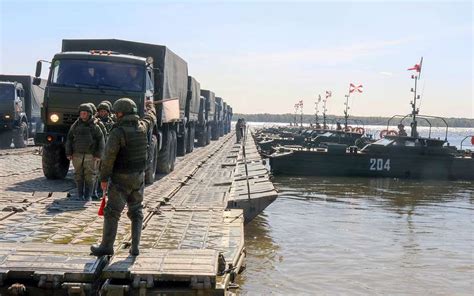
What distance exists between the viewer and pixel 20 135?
85.4 ft

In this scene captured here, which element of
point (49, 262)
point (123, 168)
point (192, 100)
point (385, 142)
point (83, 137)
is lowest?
point (49, 262)

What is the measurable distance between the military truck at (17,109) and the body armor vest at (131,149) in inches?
742

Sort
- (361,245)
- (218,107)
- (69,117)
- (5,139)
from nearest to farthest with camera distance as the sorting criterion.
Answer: (361,245) → (69,117) → (5,139) → (218,107)

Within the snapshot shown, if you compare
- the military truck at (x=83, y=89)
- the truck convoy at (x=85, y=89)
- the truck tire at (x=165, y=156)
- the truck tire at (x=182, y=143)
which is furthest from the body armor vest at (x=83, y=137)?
the truck tire at (x=182, y=143)

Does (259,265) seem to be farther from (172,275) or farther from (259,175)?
(259,175)

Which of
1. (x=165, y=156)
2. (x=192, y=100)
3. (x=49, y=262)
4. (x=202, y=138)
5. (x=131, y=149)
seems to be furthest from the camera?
(x=202, y=138)

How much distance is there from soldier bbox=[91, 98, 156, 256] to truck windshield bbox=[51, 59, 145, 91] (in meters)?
6.05

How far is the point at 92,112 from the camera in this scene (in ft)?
32.3

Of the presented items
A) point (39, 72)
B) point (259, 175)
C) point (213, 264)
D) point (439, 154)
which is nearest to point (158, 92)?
point (39, 72)

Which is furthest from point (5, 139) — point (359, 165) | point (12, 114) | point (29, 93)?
point (359, 165)

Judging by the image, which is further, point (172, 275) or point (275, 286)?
point (275, 286)

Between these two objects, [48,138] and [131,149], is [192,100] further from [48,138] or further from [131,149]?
[131,149]

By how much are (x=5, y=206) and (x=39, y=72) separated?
4.25 m

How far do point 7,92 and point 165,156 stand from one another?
12.5m
